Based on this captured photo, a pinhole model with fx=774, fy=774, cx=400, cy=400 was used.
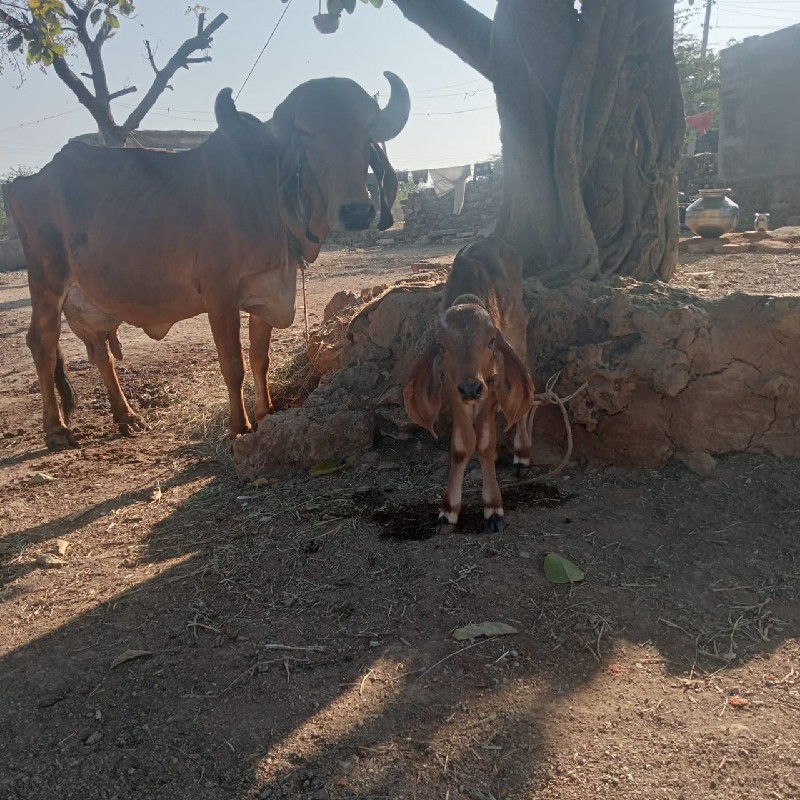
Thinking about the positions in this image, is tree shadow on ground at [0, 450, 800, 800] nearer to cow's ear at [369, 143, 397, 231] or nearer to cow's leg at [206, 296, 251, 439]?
cow's leg at [206, 296, 251, 439]

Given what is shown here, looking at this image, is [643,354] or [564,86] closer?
[643,354]

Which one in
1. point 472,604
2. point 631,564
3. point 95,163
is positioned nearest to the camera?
point 472,604

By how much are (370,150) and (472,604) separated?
3264 mm

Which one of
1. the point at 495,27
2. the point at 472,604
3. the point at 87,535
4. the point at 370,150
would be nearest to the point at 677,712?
the point at 472,604

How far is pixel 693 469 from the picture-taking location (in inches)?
165

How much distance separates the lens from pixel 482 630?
2.98 meters

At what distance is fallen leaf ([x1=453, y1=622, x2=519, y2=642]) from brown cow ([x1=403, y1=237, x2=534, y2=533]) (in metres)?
0.70

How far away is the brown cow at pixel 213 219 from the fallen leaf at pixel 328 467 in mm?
924

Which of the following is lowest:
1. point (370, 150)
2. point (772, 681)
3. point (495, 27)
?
point (772, 681)

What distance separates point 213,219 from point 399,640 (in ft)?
11.0

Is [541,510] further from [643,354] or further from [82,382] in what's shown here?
[82,382]

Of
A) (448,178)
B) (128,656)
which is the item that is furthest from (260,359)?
(448,178)

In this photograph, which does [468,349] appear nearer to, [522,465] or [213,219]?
[522,465]

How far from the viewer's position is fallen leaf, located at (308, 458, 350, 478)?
468cm
